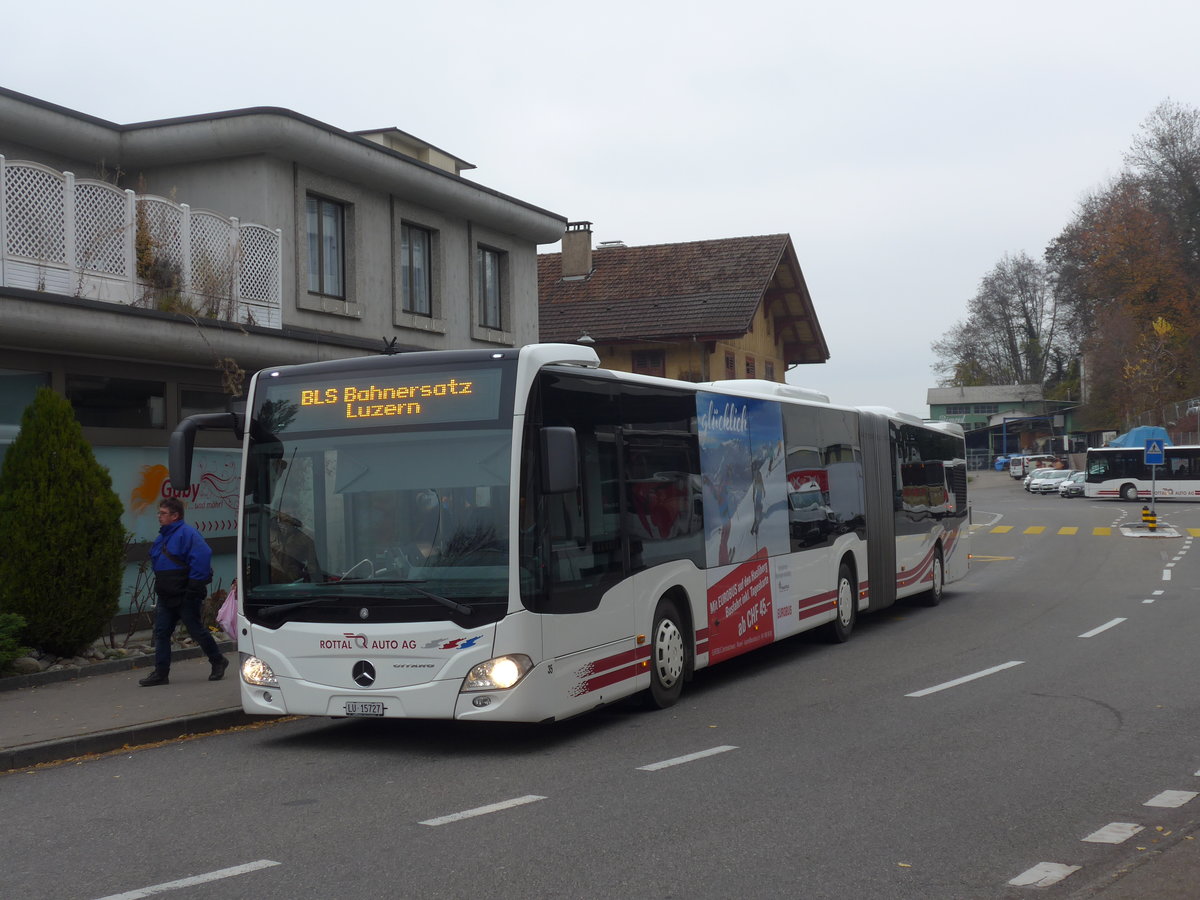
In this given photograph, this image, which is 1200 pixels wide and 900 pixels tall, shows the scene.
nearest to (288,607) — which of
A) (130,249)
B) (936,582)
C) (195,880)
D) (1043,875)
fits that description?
(195,880)

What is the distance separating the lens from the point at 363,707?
862 centimetres

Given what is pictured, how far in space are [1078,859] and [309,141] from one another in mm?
14895

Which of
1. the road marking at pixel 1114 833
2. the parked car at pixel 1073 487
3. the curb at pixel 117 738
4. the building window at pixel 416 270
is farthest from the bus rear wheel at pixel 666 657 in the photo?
the parked car at pixel 1073 487

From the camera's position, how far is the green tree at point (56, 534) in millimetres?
12125

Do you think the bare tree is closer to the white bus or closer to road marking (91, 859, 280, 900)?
the white bus

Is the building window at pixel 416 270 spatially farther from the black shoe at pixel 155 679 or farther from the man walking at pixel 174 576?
the black shoe at pixel 155 679

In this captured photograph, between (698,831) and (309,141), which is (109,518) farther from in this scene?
(698,831)

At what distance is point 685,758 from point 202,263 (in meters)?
9.96

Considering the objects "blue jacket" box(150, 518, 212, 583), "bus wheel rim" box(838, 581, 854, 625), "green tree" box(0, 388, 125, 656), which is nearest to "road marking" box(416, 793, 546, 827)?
"blue jacket" box(150, 518, 212, 583)

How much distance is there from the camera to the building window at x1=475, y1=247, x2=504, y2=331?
76.8 ft

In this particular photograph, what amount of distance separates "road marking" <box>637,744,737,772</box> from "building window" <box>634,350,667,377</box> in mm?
29117

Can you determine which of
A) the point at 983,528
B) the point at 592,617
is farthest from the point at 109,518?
the point at 983,528

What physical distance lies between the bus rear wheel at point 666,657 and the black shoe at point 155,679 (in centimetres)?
455

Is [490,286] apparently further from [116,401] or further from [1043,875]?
[1043,875]
